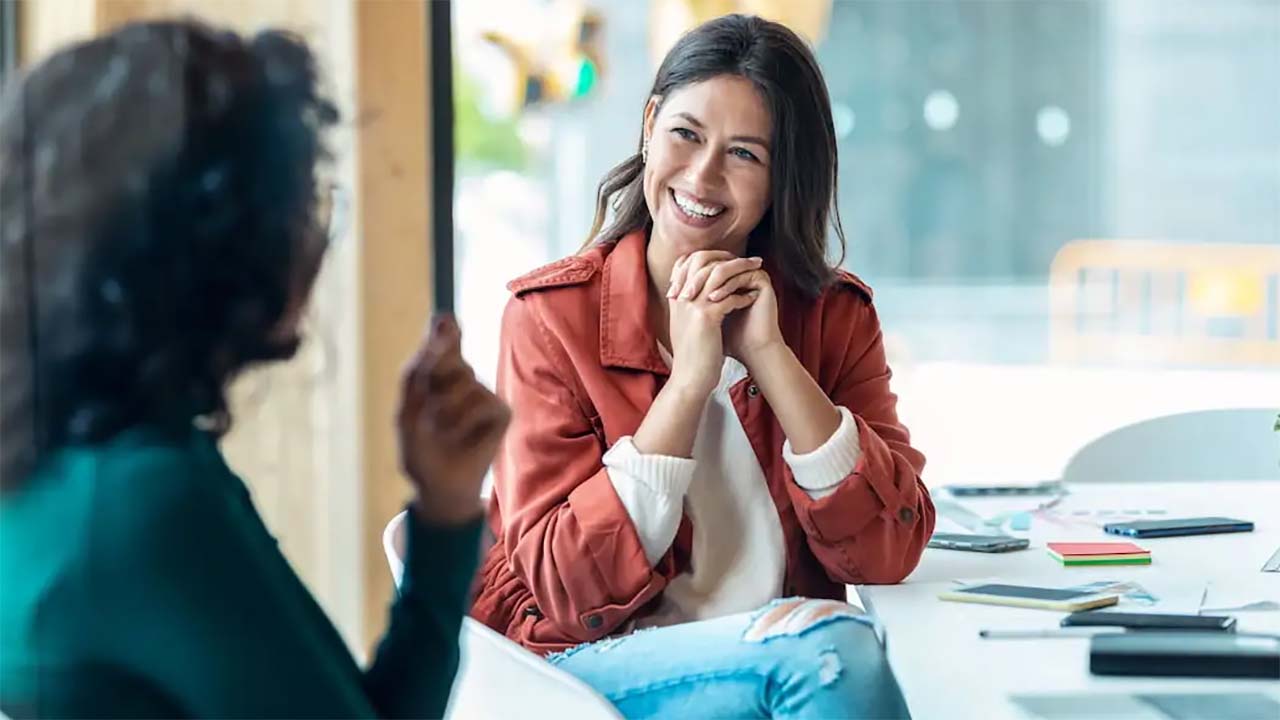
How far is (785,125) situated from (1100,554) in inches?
18.1

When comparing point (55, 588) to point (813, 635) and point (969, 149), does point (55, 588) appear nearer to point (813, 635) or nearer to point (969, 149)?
point (813, 635)

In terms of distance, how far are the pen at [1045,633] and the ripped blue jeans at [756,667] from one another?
0.25ft

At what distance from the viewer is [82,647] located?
533 millimetres

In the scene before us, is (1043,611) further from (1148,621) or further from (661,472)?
(661,472)

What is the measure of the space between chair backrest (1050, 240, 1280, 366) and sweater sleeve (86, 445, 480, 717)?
422 centimetres

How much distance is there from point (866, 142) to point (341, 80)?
428cm

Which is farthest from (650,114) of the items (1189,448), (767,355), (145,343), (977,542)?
(1189,448)

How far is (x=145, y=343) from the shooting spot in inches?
20.9

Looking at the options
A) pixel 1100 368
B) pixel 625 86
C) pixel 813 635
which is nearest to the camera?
pixel 813 635

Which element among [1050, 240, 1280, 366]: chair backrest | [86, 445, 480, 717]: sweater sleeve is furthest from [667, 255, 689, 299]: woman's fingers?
[1050, 240, 1280, 366]: chair backrest

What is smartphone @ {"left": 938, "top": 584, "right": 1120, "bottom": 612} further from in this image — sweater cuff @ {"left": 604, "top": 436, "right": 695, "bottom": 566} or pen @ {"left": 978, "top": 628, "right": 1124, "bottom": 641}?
sweater cuff @ {"left": 604, "top": 436, "right": 695, "bottom": 566}

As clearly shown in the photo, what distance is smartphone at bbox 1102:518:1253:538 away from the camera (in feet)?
4.60

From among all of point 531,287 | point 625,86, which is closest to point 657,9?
point 625,86

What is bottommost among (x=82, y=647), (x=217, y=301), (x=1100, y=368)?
(x=1100, y=368)
